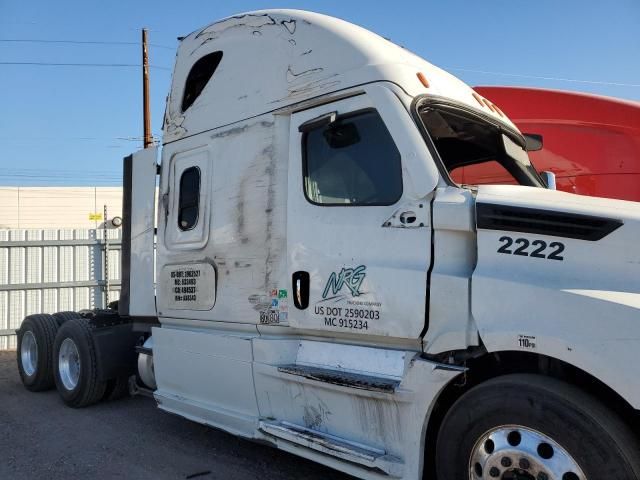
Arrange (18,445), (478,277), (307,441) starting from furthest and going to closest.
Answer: (18,445) < (307,441) < (478,277)

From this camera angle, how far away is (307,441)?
12.3ft

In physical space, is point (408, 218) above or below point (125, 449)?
above

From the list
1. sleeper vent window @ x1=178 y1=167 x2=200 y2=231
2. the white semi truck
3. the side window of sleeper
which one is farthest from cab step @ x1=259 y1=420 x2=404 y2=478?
sleeper vent window @ x1=178 y1=167 x2=200 y2=231

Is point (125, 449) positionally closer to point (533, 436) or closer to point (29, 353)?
point (29, 353)

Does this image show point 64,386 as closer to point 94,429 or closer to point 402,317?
point 94,429

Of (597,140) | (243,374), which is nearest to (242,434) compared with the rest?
(243,374)

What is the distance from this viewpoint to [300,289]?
156 inches

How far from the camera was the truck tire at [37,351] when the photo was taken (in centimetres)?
727

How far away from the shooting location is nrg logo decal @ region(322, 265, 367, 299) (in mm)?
3572

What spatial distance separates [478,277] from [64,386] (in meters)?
5.52

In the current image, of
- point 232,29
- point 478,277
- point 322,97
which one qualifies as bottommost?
point 478,277

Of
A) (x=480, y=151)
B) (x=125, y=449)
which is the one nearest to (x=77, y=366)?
(x=125, y=449)

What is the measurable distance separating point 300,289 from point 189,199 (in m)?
1.63

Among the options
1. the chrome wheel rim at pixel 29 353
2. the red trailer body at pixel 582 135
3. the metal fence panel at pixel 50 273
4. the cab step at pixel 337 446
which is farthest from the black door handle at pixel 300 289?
the metal fence panel at pixel 50 273
